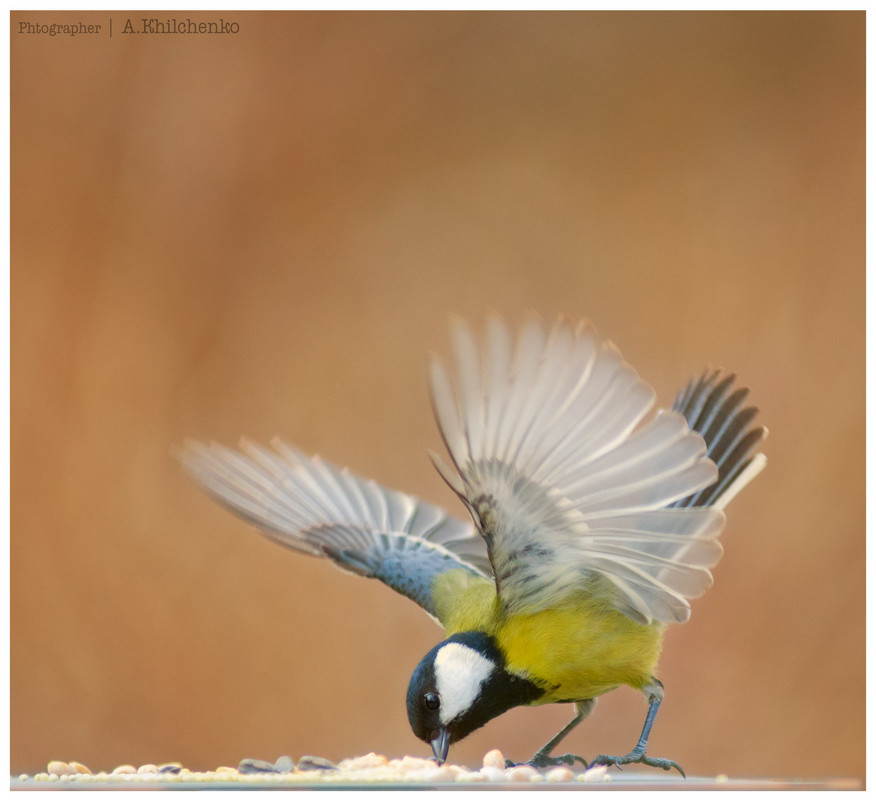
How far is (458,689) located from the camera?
3.38ft

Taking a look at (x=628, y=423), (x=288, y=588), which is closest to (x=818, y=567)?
(x=288, y=588)

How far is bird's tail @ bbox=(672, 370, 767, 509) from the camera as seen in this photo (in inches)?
45.6

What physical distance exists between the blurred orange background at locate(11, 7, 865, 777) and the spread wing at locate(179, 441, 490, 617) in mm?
519

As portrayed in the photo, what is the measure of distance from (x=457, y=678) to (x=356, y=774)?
0.43ft

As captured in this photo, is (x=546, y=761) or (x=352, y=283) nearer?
(x=546, y=761)

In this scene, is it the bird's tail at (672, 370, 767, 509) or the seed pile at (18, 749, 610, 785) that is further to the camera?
the bird's tail at (672, 370, 767, 509)

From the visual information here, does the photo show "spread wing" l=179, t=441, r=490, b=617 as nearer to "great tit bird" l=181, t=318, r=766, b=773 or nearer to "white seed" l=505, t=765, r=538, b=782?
"great tit bird" l=181, t=318, r=766, b=773

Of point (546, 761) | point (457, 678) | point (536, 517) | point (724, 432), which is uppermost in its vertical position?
point (724, 432)

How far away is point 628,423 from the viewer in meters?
0.89

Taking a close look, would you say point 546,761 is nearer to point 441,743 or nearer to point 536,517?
point 441,743

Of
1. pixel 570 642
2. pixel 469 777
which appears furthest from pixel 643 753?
pixel 469 777

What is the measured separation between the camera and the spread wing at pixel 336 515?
129 cm

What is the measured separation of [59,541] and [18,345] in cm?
37

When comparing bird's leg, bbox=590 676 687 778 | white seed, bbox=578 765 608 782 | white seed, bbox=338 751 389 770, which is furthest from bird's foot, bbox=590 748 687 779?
white seed, bbox=338 751 389 770
